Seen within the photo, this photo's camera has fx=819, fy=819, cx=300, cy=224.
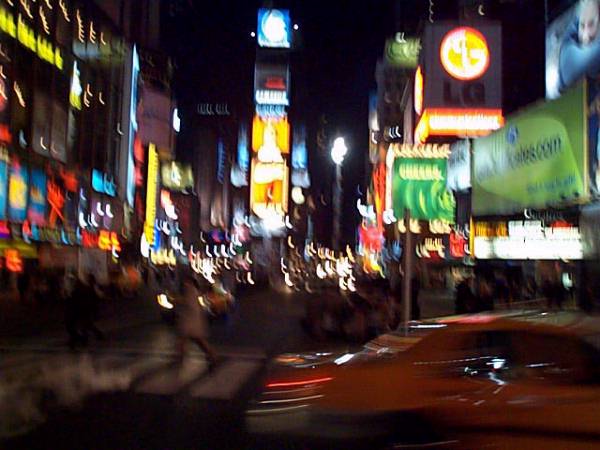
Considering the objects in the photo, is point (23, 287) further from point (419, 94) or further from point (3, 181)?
point (419, 94)

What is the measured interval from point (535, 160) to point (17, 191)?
2303cm

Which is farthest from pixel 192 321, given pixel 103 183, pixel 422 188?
pixel 103 183

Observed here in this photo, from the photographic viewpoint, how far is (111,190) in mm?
50000

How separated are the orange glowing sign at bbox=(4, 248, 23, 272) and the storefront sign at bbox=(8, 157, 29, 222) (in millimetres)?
1503

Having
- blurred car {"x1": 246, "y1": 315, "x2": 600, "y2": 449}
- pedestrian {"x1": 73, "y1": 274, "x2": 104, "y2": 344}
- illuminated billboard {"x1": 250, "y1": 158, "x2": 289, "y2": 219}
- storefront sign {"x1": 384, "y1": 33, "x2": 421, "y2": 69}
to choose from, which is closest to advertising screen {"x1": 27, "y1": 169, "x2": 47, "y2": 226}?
pedestrian {"x1": 73, "y1": 274, "x2": 104, "y2": 344}

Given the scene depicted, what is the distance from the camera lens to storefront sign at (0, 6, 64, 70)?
3372 centimetres

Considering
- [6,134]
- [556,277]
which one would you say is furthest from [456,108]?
[6,134]

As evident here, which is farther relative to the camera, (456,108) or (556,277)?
(456,108)

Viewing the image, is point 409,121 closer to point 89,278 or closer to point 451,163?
point 451,163

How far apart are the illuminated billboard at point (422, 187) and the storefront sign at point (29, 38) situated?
775 inches

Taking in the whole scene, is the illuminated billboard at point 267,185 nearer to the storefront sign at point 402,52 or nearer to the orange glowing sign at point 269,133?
the orange glowing sign at point 269,133

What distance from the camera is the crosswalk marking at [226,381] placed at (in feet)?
36.3

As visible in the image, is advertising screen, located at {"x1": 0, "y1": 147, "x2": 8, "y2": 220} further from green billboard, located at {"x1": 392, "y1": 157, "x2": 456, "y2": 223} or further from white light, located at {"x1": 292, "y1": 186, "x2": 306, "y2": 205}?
white light, located at {"x1": 292, "y1": 186, "x2": 306, "y2": 205}

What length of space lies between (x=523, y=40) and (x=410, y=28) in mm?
44222
